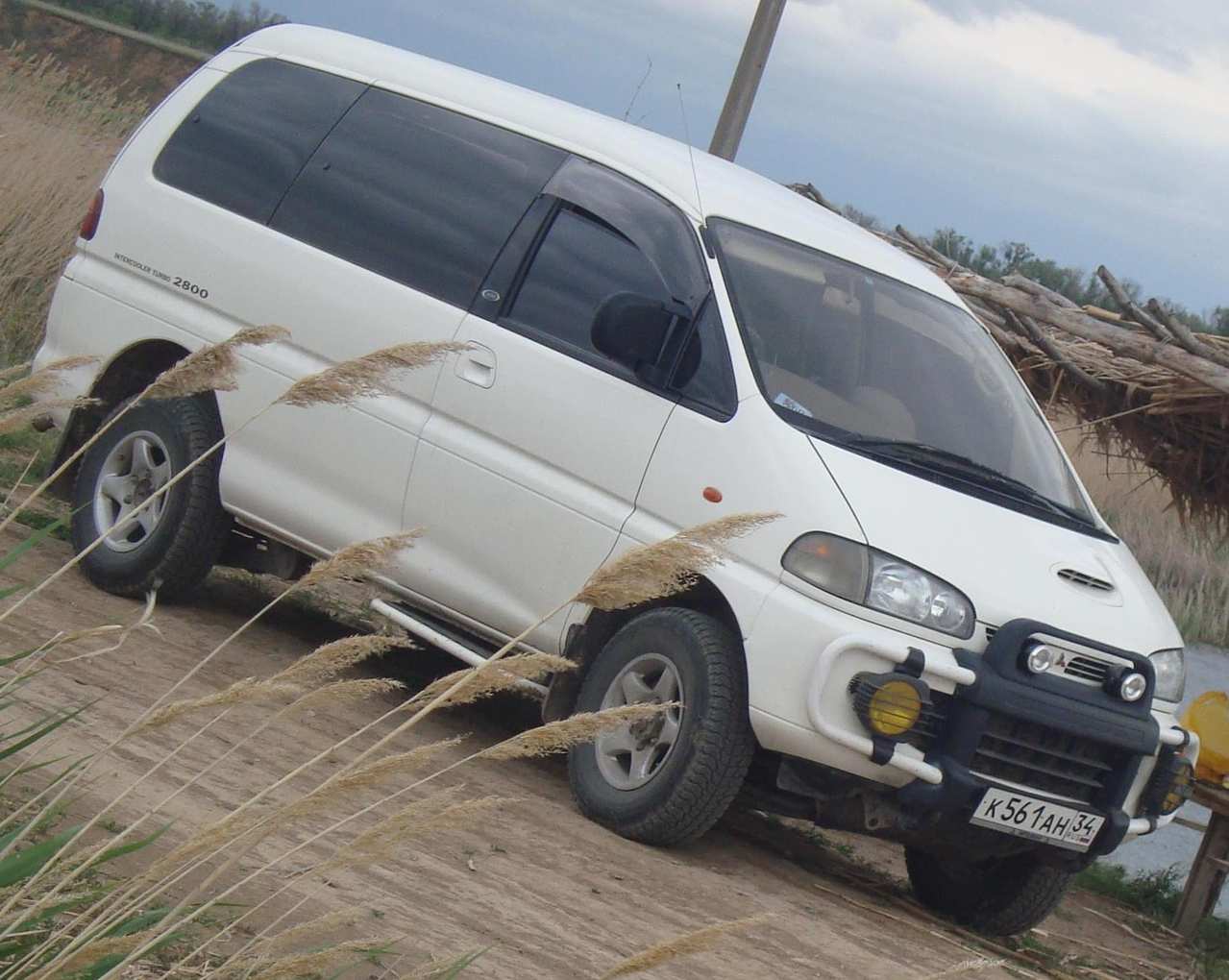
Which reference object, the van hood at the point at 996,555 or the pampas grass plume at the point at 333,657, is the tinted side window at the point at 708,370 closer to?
the van hood at the point at 996,555

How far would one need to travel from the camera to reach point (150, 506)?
7.36 m

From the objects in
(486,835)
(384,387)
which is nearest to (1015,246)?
(486,835)

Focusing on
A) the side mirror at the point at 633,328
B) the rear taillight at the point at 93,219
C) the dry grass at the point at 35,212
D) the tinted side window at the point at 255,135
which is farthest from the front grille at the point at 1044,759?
the dry grass at the point at 35,212

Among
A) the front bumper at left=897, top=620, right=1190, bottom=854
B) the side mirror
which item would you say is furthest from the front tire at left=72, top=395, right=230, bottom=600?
the front bumper at left=897, top=620, right=1190, bottom=854

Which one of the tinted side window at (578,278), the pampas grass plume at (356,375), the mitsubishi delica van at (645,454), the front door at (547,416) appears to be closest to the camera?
the pampas grass plume at (356,375)

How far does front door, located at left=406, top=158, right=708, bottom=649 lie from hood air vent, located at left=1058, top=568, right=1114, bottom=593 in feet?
4.47

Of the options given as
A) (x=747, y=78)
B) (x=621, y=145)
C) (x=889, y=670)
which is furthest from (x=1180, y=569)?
(x=889, y=670)

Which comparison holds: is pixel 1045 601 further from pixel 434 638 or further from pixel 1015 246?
pixel 1015 246

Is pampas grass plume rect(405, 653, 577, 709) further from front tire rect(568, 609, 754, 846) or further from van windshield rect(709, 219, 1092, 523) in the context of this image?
van windshield rect(709, 219, 1092, 523)

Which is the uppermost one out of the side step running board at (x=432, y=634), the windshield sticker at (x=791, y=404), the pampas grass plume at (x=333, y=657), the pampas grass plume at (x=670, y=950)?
the windshield sticker at (x=791, y=404)

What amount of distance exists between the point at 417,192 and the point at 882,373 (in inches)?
74.2

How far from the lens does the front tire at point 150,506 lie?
7273mm

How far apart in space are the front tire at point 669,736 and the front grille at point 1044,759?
0.73 meters

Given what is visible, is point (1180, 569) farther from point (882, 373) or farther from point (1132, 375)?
point (882, 373)
